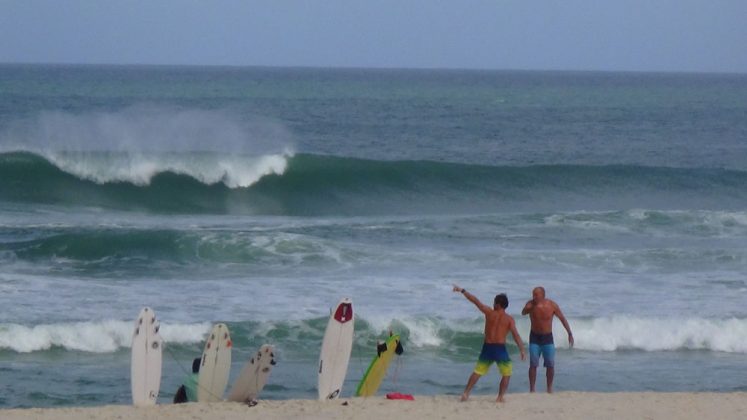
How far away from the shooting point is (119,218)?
23.2 m

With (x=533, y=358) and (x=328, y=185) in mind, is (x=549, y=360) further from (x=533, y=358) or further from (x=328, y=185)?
(x=328, y=185)

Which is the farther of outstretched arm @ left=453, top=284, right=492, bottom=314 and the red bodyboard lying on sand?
the red bodyboard lying on sand

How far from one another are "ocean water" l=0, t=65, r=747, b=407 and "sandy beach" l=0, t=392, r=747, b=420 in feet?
3.14

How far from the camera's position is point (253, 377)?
10305 mm

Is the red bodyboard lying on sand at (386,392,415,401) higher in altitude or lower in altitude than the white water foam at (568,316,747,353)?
higher

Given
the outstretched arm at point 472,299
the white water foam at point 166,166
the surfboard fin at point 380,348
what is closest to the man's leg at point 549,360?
the outstretched arm at point 472,299

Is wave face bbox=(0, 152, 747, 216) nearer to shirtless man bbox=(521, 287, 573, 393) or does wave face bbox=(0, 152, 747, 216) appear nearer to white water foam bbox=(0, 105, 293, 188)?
white water foam bbox=(0, 105, 293, 188)

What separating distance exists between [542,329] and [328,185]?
17824 millimetres

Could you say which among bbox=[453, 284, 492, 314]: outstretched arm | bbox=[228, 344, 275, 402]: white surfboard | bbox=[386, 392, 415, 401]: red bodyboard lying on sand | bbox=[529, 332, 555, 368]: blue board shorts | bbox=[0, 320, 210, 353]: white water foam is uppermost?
bbox=[453, 284, 492, 314]: outstretched arm

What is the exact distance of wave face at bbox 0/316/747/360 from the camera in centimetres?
1293

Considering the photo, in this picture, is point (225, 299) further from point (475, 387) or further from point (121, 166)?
point (121, 166)

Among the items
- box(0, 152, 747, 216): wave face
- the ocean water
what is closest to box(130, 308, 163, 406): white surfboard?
the ocean water

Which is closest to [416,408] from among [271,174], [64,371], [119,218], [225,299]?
[64,371]

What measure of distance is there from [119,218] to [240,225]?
100 inches
